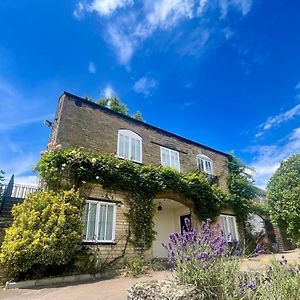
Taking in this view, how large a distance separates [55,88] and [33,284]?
359 inches

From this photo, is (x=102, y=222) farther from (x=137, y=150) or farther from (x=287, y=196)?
(x=287, y=196)

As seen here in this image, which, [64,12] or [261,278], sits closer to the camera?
[261,278]

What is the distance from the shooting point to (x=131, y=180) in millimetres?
11273

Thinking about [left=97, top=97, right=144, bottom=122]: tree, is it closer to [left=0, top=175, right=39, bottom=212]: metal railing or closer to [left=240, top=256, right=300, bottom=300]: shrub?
[left=0, top=175, right=39, bottom=212]: metal railing

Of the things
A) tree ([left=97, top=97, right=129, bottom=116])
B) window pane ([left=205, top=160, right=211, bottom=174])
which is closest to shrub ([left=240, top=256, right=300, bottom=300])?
window pane ([left=205, top=160, right=211, bottom=174])

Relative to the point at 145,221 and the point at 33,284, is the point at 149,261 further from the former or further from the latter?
the point at 33,284

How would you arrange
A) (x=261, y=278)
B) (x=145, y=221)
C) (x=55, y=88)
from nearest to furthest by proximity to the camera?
(x=261, y=278), (x=145, y=221), (x=55, y=88)

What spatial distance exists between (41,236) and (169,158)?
9203 mm

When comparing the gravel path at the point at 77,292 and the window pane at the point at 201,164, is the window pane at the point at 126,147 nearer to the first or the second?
the window pane at the point at 201,164

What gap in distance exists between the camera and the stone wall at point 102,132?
11.4 m

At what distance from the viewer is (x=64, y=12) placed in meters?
8.59

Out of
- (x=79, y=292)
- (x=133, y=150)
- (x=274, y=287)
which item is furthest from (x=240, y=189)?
(x=274, y=287)

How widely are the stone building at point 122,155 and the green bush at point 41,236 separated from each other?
176cm

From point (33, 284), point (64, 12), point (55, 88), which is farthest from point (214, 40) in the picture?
point (33, 284)
